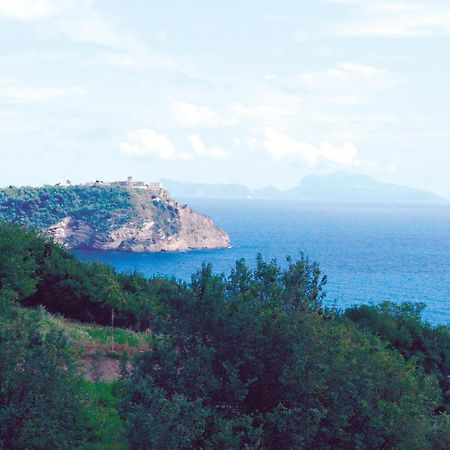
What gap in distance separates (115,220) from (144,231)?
6.69 metres

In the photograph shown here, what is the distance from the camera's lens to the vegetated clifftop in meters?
132

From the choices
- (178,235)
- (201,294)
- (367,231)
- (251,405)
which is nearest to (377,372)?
(251,405)

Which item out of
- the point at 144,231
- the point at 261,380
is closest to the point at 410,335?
the point at 261,380

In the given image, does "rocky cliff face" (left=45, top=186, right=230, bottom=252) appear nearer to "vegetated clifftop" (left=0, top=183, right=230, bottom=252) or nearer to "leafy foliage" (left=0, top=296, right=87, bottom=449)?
"vegetated clifftop" (left=0, top=183, right=230, bottom=252)

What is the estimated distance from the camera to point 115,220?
13525 cm

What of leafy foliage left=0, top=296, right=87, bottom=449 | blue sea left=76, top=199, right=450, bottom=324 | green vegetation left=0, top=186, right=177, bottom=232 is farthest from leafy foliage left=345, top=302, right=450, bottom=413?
green vegetation left=0, top=186, right=177, bottom=232

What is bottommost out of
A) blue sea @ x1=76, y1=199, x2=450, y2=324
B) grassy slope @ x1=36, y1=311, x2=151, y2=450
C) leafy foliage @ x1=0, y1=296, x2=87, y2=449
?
blue sea @ x1=76, y1=199, x2=450, y2=324

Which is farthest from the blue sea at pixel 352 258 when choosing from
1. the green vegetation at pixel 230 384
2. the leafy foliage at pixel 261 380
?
the leafy foliage at pixel 261 380

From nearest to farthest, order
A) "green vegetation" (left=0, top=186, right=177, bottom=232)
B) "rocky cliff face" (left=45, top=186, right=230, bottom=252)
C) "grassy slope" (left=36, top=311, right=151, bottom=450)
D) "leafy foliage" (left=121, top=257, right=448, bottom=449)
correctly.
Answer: "leafy foliage" (left=121, top=257, right=448, bottom=449) < "grassy slope" (left=36, top=311, right=151, bottom=450) < "rocky cliff face" (left=45, top=186, right=230, bottom=252) < "green vegetation" (left=0, top=186, right=177, bottom=232)

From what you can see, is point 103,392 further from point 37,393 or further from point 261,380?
point 261,380

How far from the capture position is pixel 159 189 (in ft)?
508

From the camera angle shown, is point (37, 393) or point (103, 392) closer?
point (37, 393)

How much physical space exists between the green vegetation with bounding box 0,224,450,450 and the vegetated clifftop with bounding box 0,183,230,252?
4559 inches

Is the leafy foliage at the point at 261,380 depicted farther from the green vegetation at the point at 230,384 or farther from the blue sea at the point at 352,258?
the blue sea at the point at 352,258
